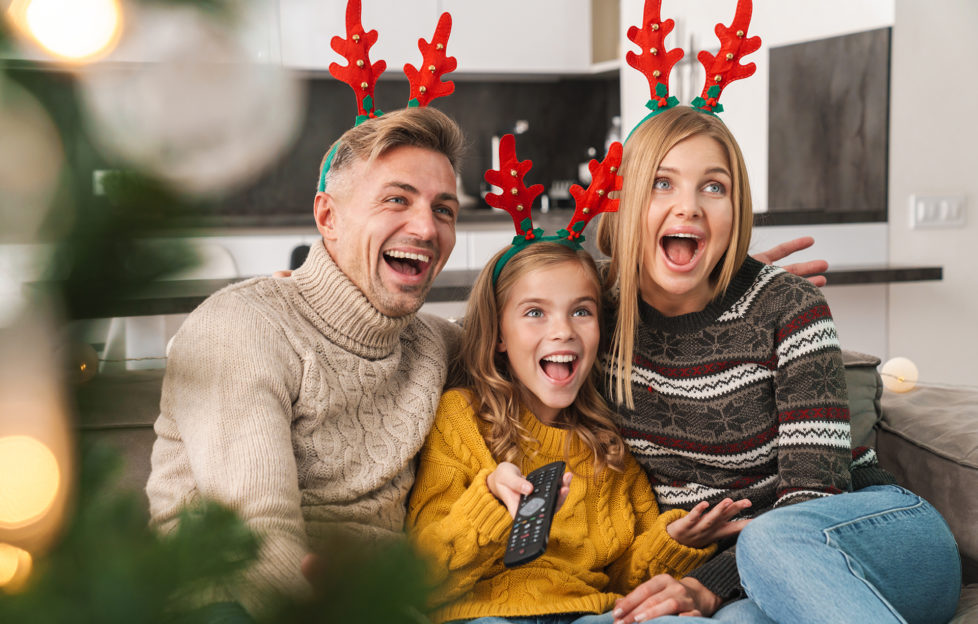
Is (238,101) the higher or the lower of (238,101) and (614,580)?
the higher

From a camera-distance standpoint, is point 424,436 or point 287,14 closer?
point 287,14

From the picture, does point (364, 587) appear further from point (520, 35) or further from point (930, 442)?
point (520, 35)

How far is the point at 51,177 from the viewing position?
24 cm

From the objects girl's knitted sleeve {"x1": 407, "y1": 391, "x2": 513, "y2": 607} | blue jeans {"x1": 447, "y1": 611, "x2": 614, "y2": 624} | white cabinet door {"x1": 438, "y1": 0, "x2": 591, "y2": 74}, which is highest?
white cabinet door {"x1": 438, "y1": 0, "x2": 591, "y2": 74}

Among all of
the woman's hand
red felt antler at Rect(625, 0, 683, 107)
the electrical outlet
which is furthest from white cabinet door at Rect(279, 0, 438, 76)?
the woman's hand

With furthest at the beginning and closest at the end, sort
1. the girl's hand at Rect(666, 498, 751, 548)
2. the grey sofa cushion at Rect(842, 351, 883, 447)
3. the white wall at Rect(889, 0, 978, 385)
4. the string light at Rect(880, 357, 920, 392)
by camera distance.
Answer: the white wall at Rect(889, 0, 978, 385)
the string light at Rect(880, 357, 920, 392)
the grey sofa cushion at Rect(842, 351, 883, 447)
the girl's hand at Rect(666, 498, 751, 548)

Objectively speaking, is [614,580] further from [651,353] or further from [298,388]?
[298,388]

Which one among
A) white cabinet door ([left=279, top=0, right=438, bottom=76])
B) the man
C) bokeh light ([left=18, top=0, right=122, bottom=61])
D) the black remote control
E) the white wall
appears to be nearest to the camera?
bokeh light ([left=18, top=0, right=122, bottom=61])

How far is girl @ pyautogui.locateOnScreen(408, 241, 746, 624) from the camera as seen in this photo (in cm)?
127

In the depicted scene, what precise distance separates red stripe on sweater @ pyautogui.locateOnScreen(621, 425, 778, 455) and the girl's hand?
94 millimetres

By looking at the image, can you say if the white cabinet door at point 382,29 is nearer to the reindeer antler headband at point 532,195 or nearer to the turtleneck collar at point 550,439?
the reindeer antler headband at point 532,195

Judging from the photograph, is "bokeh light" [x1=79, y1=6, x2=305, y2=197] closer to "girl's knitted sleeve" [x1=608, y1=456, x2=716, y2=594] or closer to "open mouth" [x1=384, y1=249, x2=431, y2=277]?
"open mouth" [x1=384, y1=249, x2=431, y2=277]

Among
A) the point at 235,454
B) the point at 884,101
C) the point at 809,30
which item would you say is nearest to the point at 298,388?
the point at 235,454

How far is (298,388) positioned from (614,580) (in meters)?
0.66
